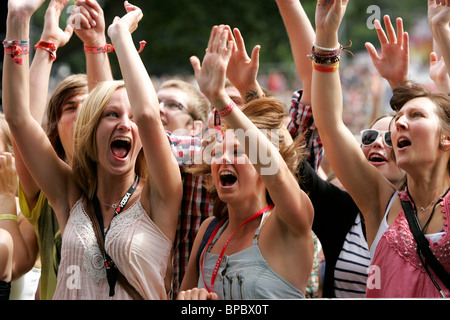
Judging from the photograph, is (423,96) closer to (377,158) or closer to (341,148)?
(341,148)

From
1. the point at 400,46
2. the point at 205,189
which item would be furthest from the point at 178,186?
the point at 400,46

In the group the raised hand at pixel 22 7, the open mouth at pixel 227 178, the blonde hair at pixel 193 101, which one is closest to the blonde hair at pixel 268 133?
the open mouth at pixel 227 178

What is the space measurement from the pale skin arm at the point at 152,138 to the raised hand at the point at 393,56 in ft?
3.63

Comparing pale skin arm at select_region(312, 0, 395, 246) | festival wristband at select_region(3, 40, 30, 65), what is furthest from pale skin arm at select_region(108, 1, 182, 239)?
pale skin arm at select_region(312, 0, 395, 246)

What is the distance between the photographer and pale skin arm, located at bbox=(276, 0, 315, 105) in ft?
10.5

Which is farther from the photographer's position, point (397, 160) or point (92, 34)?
point (92, 34)

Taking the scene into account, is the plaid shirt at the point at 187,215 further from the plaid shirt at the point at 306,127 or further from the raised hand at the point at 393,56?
the raised hand at the point at 393,56

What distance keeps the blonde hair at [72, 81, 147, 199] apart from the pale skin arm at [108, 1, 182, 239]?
0.20 metres

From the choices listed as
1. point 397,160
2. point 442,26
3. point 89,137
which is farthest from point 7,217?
point 442,26

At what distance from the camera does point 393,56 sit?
126 inches

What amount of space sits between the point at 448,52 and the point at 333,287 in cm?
114

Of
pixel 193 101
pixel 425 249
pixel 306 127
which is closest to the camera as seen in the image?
pixel 425 249

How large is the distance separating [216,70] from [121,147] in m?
0.61

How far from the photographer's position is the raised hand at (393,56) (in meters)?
3.17
